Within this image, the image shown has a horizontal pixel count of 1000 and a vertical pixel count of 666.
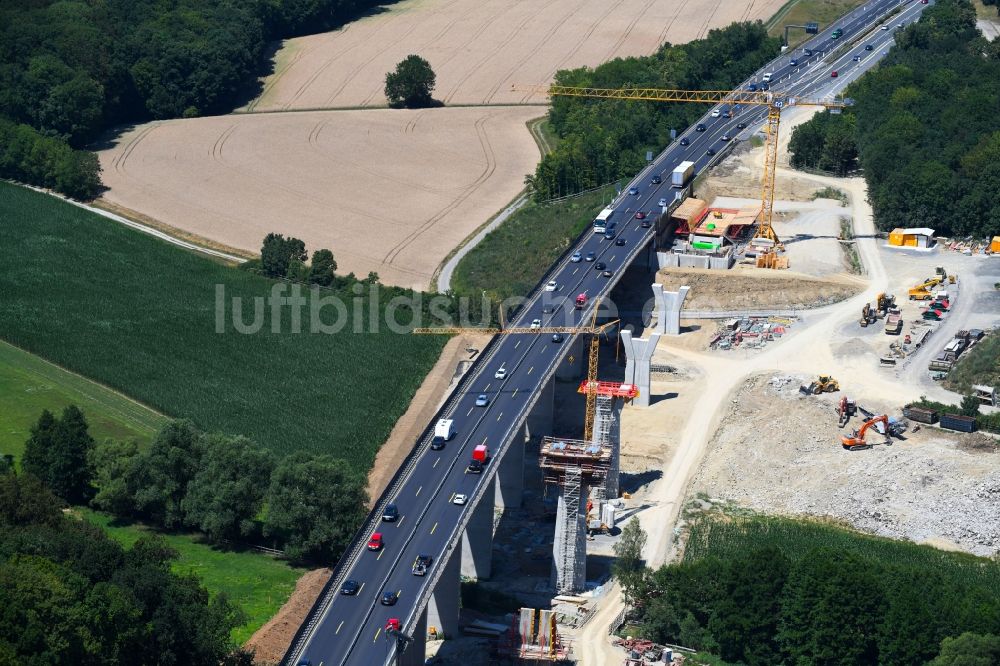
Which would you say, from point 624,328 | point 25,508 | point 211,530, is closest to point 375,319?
point 624,328

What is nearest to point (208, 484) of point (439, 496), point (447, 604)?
point (439, 496)

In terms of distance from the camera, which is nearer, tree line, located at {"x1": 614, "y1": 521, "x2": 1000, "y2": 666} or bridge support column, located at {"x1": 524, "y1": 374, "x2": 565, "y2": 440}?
tree line, located at {"x1": 614, "y1": 521, "x2": 1000, "y2": 666}

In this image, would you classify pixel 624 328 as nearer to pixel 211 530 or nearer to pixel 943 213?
pixel 943 213

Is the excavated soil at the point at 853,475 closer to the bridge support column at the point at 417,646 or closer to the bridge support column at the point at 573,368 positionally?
the bridge support column at the point at 573,368

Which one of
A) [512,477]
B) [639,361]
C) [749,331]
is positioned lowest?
[512,477]

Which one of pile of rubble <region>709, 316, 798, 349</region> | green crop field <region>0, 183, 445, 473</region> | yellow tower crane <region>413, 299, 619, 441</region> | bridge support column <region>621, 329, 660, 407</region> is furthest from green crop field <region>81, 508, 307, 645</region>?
pile of rubble <region>709, 316, 798, 349</region>

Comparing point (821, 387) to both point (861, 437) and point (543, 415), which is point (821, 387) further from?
point (543, 415)

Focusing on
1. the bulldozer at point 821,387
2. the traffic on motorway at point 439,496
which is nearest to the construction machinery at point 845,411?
the bulldozer at point 821,387

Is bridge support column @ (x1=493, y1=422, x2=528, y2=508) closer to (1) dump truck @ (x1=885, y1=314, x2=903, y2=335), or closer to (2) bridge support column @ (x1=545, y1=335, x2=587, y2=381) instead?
(2) bridge support column @ (x1=545, y1=335, x2=587, y2=381)
